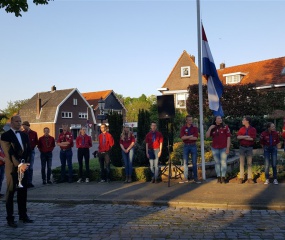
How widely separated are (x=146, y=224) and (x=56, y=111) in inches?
2119

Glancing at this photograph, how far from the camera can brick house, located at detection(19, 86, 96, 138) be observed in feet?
192

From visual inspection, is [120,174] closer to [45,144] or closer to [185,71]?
[45,144]

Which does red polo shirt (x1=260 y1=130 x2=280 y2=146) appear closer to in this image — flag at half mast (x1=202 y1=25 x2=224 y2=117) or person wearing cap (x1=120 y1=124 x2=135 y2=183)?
flag at half mast (x1=202 y1=25 x2=224 y2=117)

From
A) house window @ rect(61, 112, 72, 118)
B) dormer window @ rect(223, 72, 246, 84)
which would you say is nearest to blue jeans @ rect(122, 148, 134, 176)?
dormer window @ rect(223, 72, 246, 84)

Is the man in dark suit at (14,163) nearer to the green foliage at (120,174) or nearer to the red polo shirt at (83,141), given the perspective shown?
the red polo shirt at (83,141)

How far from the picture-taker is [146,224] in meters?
6.24

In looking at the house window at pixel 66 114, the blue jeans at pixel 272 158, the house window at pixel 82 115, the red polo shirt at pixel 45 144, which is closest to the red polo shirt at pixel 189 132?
the blue jeans at pixel 272 158

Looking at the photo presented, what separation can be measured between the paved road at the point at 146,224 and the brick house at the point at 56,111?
50570 mm

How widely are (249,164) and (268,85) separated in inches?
1005

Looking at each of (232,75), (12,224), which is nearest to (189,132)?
(12,224)

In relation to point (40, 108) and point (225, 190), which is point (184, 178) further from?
point (40, 108)

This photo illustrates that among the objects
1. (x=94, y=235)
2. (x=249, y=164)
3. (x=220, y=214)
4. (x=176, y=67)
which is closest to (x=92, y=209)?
(x=94, y=235)

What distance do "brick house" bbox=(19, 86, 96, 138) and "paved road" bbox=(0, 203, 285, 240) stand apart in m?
50.6

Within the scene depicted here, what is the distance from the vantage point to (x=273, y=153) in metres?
9.75
